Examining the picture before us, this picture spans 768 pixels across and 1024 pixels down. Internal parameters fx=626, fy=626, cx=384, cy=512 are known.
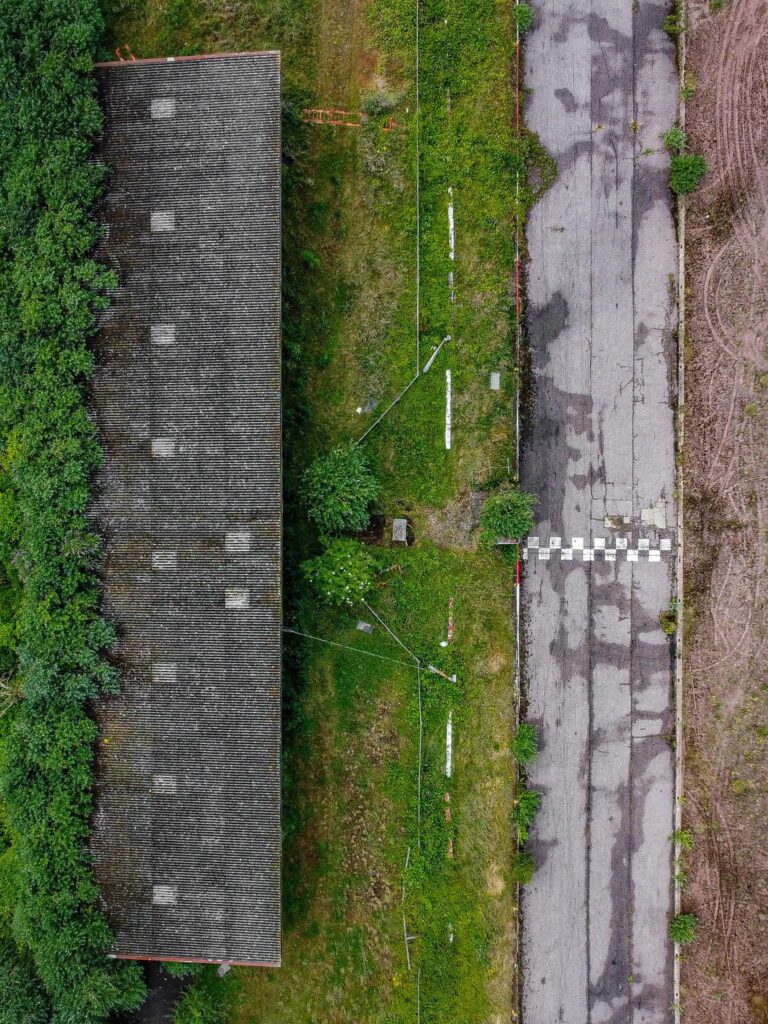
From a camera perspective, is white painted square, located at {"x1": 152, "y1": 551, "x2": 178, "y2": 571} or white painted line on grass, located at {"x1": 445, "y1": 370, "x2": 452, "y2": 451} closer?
white painted square, located at {"x1": 152, "y1": 551, "x2": 178, "y2": 571}

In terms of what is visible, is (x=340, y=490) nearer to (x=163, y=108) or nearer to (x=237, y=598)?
(x=237, y=598)

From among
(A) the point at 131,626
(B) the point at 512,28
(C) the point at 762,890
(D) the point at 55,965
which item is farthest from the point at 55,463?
(C) the point at 762,890

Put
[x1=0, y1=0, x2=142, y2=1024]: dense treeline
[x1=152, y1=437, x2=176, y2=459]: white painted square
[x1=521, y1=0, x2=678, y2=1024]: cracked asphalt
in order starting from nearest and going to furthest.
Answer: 1. [x1=0, y1=0, x2=142, y2=1024]: dense treeline
2. [x1=152, y1=437, x2=176, y2=459]: white painted square
3. [x1=521, y1=0, x2=678, y2=1024]: cracked asphalt

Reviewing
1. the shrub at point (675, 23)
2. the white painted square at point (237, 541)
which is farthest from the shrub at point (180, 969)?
the shrub at point (675, 23)

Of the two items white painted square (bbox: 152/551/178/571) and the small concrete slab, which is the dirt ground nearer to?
the small concrete slab

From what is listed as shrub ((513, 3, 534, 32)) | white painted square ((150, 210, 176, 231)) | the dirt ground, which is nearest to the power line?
the dirt ground

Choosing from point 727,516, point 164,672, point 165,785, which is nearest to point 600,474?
point 727,516

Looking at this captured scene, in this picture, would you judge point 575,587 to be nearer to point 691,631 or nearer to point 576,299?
point 691,631
